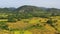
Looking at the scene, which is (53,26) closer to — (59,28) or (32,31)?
(59,28)

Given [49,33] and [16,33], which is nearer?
[16,33]

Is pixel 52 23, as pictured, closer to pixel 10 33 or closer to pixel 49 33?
pixel 49 33

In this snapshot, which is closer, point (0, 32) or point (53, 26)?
point (0, 32)

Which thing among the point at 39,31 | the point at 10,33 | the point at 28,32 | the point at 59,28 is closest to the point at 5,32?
the point at 10,33

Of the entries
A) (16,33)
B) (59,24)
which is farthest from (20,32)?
(59,24)

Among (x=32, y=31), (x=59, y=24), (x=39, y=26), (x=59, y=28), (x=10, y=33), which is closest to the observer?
(x=10, y=33)

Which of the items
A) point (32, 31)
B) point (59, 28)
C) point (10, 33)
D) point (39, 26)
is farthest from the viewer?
point (59, 28)

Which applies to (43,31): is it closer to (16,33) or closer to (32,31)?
(32,31)

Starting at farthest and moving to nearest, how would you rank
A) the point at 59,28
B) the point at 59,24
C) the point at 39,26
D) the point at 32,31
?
the point at 59,24 < the point at 59,28 < the point at 39,26 < the point at 32,31

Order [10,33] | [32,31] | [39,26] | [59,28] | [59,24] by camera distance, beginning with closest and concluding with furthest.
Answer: [10,33]
[32,31]
[39,26]
[59,28]
[59,24]
